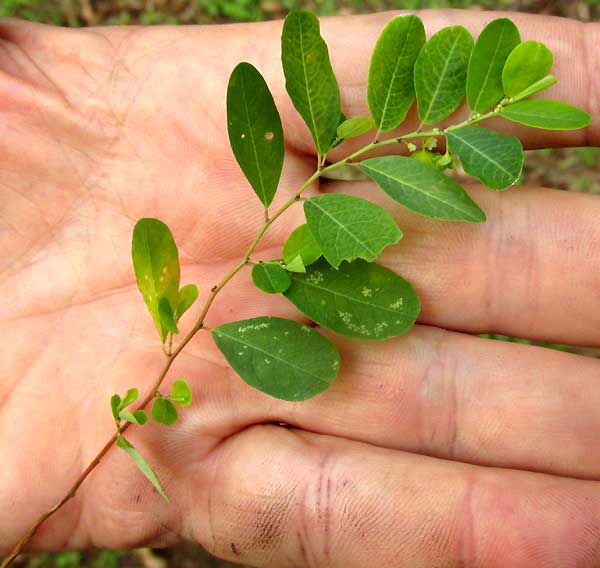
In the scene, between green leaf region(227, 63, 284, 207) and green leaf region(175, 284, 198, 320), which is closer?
green leaf region(227, 63, 284, 207)

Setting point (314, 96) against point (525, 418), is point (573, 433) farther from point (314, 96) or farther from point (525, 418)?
point (314, 96)

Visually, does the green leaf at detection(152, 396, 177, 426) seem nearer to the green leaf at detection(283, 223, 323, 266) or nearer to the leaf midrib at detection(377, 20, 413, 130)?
the green leaf at detection(283, 223, 323, 266)

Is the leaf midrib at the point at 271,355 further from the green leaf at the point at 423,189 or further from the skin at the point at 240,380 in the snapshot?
the green leaf at the point at 423,189

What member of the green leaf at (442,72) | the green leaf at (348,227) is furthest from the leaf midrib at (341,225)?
the green leaf at (442,72)

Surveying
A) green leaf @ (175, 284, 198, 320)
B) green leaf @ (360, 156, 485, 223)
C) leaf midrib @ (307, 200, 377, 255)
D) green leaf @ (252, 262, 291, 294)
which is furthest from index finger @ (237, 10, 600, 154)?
green leaf @ (175, 284, 198, 320)

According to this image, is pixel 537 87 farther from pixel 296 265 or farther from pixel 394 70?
pixel 296 265

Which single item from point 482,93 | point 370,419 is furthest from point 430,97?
point 370,419

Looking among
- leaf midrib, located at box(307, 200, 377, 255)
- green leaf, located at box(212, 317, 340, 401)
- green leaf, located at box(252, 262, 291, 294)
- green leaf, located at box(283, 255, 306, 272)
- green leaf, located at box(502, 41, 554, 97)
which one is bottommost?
green leaf, located at box(212, 317, 340, 401)
